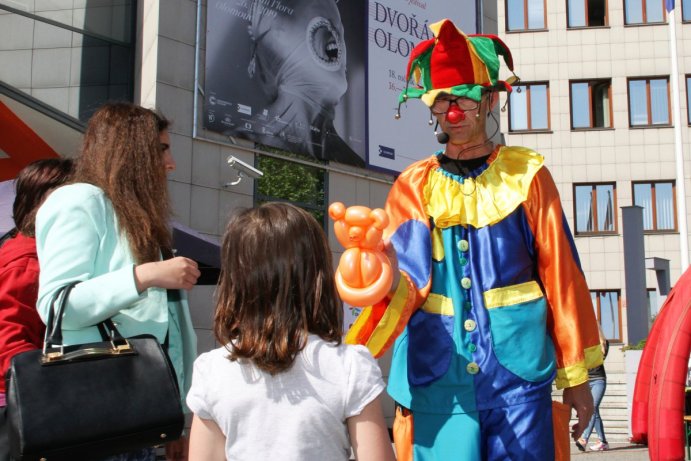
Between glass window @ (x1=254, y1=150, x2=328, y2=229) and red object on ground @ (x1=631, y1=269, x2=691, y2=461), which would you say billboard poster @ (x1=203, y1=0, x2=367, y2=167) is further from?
red object on ground @ (x1=631, y1=269, x2=691, y2=461)

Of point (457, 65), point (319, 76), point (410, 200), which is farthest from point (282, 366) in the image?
point (319, 76)

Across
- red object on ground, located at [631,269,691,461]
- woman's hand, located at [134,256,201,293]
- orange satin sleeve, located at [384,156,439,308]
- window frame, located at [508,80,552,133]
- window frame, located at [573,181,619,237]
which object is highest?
window frame, located at [508,80,552,133]

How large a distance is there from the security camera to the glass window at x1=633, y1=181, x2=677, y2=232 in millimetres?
18321

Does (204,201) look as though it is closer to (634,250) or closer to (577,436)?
(577,436)

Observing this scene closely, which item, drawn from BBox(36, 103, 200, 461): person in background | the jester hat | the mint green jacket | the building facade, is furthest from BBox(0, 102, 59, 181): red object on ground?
the building facade

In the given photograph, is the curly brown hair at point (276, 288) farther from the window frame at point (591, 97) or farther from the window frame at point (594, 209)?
the window frame at point (591, 97)

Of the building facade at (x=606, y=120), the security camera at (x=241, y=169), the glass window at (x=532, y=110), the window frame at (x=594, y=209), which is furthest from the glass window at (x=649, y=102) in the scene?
the security camera at (x=241, y=169)

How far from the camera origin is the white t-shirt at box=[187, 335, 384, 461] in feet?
6.45

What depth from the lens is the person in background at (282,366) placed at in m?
1.97

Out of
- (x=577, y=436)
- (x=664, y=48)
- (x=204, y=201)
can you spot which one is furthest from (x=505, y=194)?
(x=664, y=48)

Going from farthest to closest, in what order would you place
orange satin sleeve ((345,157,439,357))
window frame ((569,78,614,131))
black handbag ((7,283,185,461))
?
window frame ((569,78,614,131)) → orange satin sleeve ((345,157,439,357)) → black handbag ((7,283,185,461))

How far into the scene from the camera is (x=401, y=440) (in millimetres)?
3002

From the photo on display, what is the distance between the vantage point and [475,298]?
3.01 m

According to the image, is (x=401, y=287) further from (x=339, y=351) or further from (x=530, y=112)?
(x=530, y=112)
